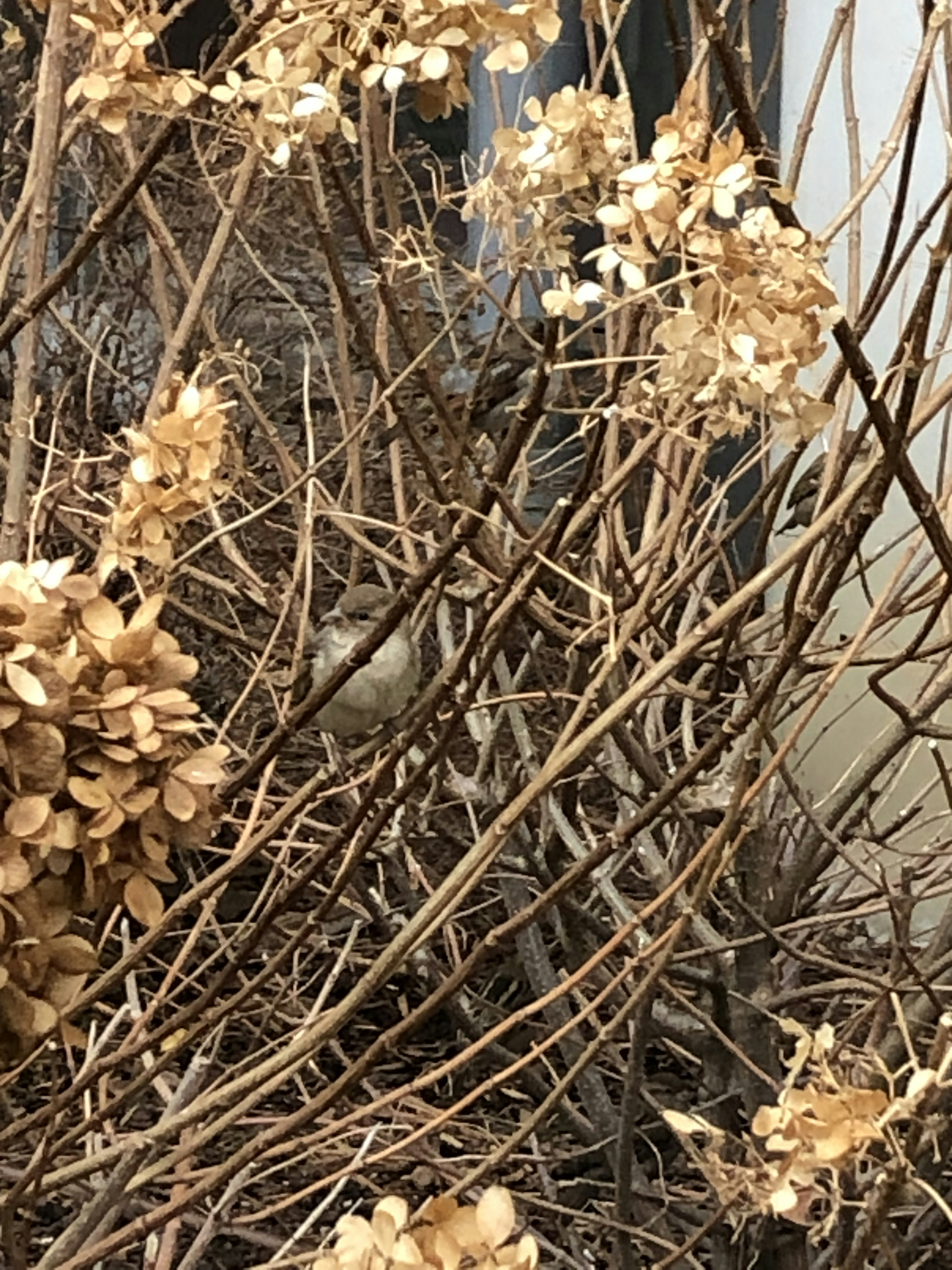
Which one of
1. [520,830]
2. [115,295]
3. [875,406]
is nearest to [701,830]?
[520,830]

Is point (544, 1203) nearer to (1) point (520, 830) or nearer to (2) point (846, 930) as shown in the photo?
(1) point (520, 830)

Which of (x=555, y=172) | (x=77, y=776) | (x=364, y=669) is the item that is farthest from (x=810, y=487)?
(x=77, y=776)

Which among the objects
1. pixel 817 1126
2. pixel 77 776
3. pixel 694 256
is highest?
pixel 694 256

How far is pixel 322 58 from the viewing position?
536 mm

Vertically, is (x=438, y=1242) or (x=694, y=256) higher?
(x=694, y=256)

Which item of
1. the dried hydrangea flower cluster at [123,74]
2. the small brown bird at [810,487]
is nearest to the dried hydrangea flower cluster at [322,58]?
the dried hydrangea flower cluster at [123,74]

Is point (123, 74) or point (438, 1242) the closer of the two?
point (438, 1242)

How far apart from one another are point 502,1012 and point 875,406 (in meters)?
0.96

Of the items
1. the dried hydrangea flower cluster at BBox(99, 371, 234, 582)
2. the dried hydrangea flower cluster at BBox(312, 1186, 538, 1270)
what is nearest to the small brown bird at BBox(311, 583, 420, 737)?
the dried hydrangea flower cluster at BBox(99, 371, 234, 582)

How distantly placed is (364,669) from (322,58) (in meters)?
0.57

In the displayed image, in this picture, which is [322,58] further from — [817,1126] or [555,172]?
[817,1126]

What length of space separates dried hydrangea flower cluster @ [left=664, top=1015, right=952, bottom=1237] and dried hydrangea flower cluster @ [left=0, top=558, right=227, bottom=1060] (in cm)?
24

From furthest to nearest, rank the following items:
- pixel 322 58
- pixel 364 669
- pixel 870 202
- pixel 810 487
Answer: pixel 870 202
pixel 810 487
pixel 364 669
pixel 322 58

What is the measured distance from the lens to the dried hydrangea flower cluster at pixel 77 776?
0.44 m
